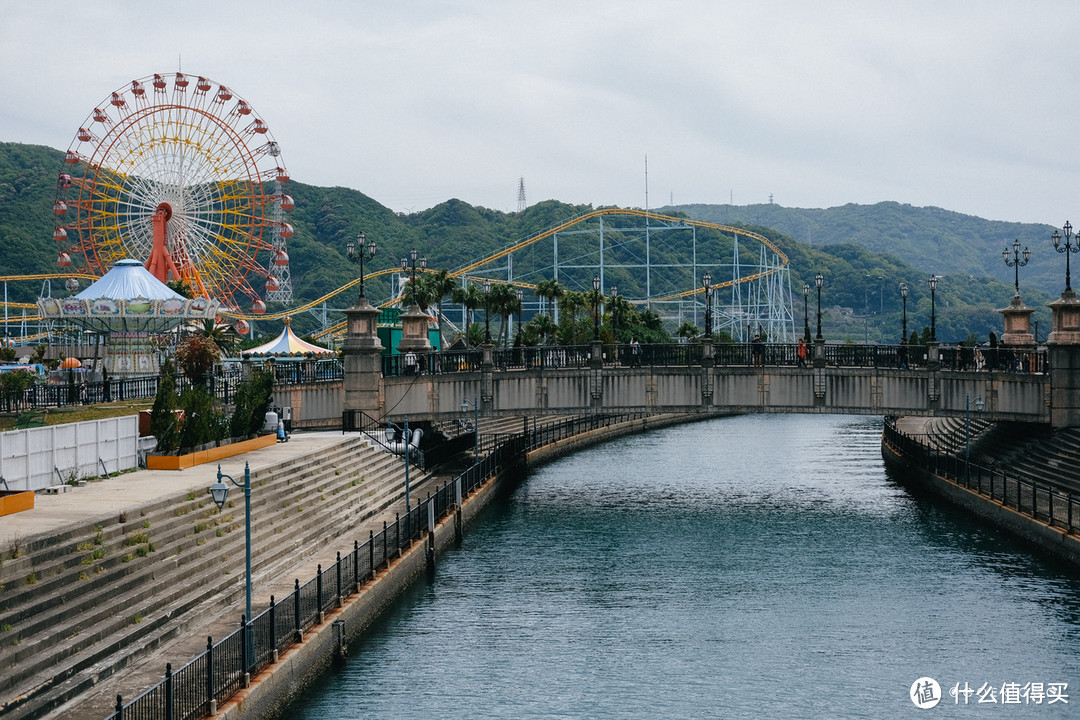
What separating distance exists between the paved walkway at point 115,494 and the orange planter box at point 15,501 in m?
0.17

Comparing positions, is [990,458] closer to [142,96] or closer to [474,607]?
[474,607]

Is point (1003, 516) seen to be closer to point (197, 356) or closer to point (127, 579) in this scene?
point (127, 579)

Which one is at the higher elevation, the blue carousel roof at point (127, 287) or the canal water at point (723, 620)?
the blue carousel roof at point (127, 287)

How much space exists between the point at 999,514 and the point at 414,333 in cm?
3900

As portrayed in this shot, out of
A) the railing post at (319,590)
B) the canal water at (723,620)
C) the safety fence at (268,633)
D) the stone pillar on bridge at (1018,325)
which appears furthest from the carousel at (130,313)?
the stone pillar on bridge at (1018,325)

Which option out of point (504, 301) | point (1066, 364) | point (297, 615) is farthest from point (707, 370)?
point (504, 301)

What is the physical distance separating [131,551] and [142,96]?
8067 cm

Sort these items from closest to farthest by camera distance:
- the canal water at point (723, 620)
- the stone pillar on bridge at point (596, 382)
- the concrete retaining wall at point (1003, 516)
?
the canal water at point (723, 620), the concrete retaining wall at point (1003, 516), the stone pillar on bridge at point (596, 382)

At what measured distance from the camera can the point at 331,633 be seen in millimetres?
29734

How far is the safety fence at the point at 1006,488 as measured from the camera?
43.0 meters

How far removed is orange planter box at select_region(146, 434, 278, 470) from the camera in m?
39.7

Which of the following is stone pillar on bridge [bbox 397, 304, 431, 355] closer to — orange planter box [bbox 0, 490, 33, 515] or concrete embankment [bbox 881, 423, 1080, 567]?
concrete embankment [bbox 881, 423, 1080, 567]

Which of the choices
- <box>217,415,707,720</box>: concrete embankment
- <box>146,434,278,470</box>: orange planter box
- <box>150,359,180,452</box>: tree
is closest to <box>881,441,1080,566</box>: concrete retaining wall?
<box>217,415,707,720</box>: concrete embankment

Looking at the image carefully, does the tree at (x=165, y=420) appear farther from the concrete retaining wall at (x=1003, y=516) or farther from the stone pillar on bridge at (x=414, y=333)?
the concrete retaining wall at (x=1003, y=516)
